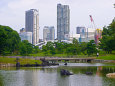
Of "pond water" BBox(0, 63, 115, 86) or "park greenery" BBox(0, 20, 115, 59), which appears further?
"park greenery" BBox(0, 20, 115, 59)

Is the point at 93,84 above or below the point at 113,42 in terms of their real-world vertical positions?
below

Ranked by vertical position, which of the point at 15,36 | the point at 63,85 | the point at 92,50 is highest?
the point at 15,36

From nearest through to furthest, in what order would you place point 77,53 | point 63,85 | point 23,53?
point 63,85 → point 23,53 → point 77,53

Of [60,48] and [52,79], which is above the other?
[60,48]

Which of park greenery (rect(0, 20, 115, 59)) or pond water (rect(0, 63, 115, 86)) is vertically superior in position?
park greenery (rect(0, 20, 115, 59))

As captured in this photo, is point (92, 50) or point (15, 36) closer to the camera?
point (92, 50)

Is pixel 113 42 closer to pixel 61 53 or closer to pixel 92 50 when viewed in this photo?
pixel 92 50

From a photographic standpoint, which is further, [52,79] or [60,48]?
[60,48]

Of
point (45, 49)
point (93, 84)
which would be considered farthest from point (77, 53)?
point (93, 84)

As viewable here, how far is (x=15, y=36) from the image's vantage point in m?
168

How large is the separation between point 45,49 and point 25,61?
6127 centimetres

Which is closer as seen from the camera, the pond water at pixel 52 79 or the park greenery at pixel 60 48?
the pond water at pixel 52 79

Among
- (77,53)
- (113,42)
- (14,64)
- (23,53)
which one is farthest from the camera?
(77,53)

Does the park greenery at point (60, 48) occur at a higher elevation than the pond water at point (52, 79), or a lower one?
higher
